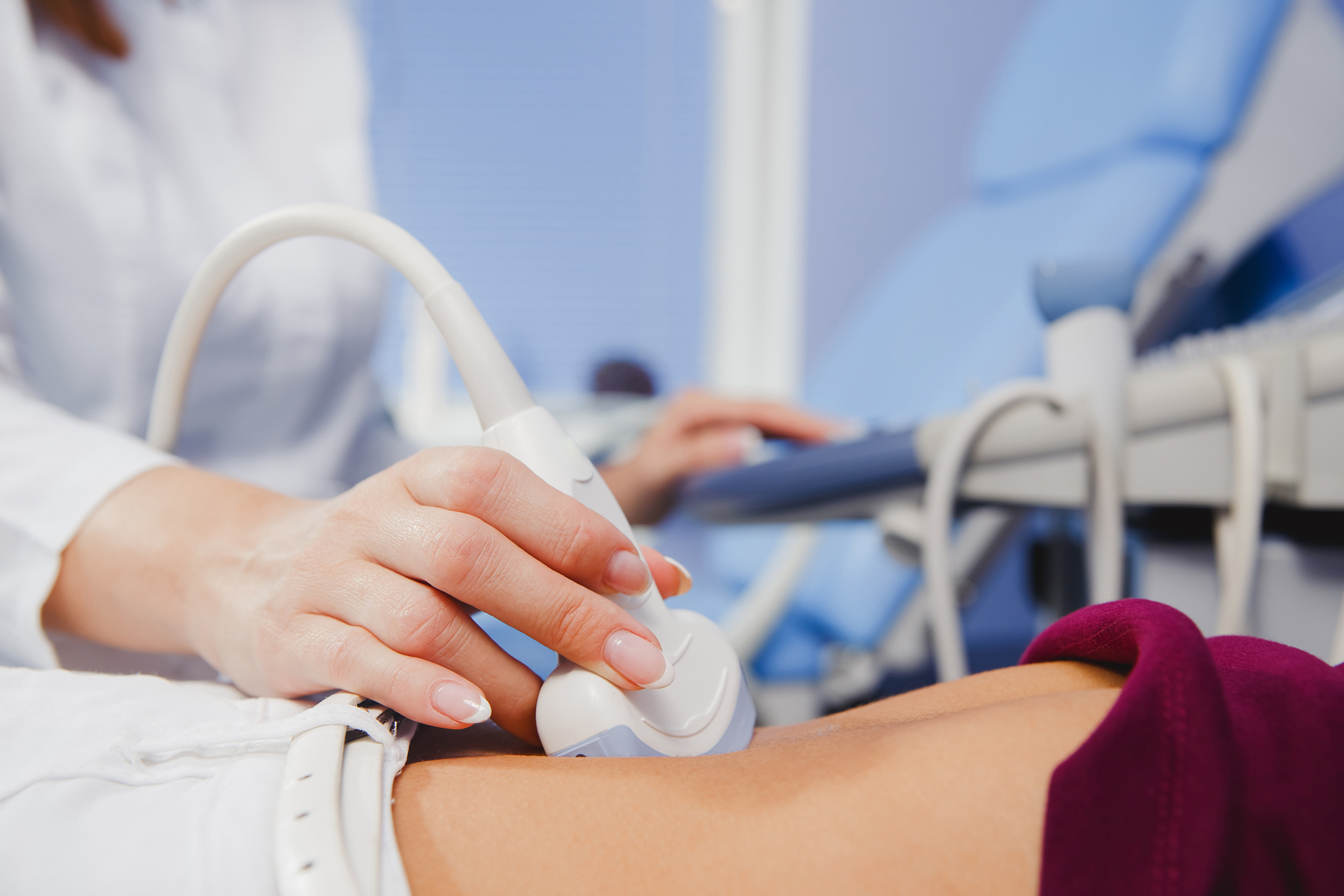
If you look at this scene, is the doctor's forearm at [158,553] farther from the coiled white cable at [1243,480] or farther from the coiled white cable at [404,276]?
the coiled white cable at [1243,480]

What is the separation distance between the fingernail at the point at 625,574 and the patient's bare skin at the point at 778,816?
6 centimetres

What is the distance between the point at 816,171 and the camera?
1.72m

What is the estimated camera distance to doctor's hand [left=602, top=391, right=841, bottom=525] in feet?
3.07

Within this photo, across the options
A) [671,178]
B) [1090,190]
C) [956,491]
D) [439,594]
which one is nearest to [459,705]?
[439,594]

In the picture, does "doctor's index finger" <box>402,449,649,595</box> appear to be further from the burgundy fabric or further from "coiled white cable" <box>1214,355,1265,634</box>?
"coiled white cable" <box>1214,355,1265,634</box>

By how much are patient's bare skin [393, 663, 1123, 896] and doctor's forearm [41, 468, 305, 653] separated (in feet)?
0.51

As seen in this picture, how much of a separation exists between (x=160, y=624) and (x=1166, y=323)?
3.20ft

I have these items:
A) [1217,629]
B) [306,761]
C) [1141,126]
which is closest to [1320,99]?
[1141,126]

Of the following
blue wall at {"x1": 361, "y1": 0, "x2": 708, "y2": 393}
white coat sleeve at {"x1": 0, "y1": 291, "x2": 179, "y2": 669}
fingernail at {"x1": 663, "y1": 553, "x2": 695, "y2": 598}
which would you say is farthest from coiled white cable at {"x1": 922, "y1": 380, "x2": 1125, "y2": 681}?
blue wall at {"x1": 361, "y1": 0, "x2": 708, "y2": 393}

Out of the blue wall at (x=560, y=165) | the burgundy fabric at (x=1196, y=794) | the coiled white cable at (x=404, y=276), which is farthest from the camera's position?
the blue wall at (x=560, y=165)

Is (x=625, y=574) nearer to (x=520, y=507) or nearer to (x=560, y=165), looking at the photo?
(x=520, y=507)

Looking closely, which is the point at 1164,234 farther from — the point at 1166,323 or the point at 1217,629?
the point at 1217,629

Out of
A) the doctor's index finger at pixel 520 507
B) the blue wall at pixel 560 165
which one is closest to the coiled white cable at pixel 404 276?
the doctor's index finger at pixel 520 507

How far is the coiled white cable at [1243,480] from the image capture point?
16.8 inches
